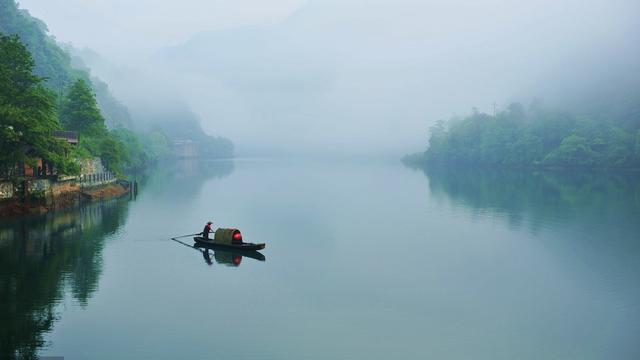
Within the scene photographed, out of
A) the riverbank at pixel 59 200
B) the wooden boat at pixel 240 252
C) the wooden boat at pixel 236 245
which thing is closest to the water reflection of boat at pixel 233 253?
the wooden boat at pixel 240 252

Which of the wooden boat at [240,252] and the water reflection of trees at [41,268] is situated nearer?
the water reflection of trees at [41,268]

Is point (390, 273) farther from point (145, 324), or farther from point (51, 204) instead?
point (51, 204)

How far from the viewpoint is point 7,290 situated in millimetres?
33875

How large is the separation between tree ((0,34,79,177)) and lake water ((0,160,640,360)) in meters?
7.23

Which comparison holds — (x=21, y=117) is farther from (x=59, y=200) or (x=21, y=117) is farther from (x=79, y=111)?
(x=79, y=111)

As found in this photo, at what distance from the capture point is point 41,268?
39750 millimetres

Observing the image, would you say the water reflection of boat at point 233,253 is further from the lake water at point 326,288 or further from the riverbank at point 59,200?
the riverbank at point 59,200

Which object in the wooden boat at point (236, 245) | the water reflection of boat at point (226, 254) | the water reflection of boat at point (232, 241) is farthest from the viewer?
the water reflection of boat at point (232, 241)

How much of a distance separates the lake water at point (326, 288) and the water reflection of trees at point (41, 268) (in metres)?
0.14

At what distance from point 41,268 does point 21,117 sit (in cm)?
2700

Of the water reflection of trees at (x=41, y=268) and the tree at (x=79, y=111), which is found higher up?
the tree at (x=79, y=111)

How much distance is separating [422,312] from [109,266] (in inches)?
952

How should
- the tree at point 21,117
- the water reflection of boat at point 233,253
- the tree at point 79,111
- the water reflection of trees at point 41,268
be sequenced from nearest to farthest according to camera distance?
the water reflection of trees at point 41,268 → the water reflection of boat at point 233,253 → the tree at point 21,117 → the tree at point 79,111

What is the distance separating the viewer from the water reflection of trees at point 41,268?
2752cm
